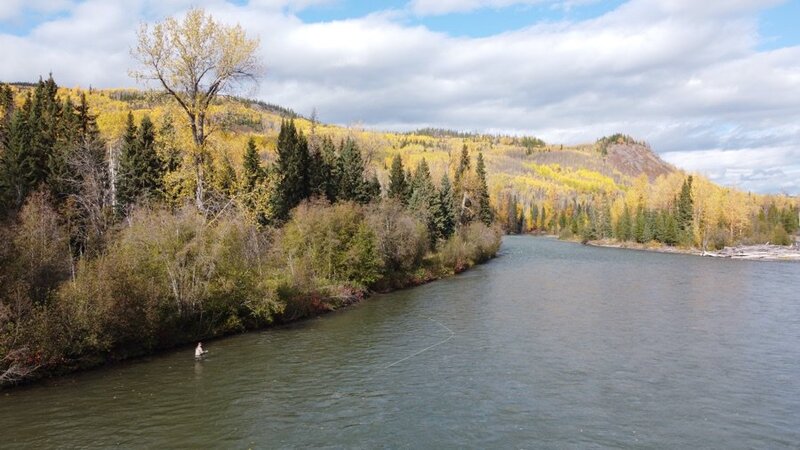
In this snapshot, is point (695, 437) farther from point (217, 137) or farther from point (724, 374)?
point (217, 137)

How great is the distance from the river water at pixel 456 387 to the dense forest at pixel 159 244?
1.95 metres

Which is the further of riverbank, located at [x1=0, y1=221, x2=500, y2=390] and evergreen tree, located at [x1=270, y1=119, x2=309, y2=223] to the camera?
evergreen tree, located at [x1=270, y1=119, x2=309, y2=223]

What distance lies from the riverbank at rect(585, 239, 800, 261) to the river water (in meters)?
65.5

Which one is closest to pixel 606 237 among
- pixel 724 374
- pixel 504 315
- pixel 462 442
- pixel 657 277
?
pixel 657 277

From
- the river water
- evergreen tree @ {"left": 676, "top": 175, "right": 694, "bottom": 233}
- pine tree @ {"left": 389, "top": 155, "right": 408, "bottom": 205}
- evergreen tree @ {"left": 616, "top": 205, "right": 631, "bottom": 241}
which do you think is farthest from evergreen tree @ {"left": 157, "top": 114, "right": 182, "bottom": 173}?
evergreen tree @ {"left": 616, "top": 205, "right": 631, "bottom": 241}

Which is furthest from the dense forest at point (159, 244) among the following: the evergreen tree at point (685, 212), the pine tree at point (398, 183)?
the evergreen tree at point (685, 212)

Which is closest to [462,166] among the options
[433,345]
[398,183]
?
[398,183]

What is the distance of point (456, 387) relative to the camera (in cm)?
2333

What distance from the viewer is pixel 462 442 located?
17781mm

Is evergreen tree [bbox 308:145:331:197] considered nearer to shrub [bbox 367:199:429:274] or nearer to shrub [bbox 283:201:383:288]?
shrub [bbox 367:199:429:274]

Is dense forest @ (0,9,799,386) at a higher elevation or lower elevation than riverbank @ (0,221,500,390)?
higher

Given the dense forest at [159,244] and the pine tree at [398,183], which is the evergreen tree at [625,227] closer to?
the pine tree at [398,183]

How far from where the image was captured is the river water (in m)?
18.3

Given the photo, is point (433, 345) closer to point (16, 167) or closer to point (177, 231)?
point (177, 231)
